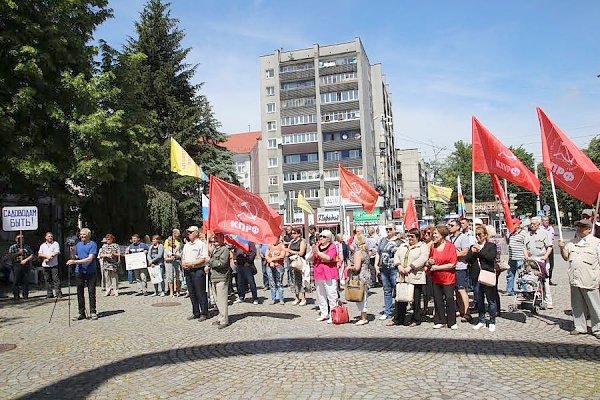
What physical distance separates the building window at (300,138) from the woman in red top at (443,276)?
57668mm

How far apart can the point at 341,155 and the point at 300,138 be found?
6234mm

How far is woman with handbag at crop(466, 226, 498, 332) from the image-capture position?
8.65m

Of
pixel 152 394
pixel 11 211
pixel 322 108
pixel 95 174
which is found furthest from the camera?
pixel 322 108

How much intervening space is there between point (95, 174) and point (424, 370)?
1667 centimetres

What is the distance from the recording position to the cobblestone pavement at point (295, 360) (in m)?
5.82

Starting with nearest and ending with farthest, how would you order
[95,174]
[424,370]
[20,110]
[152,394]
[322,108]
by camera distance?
[152,394] < [424,370] < [20,110] < [95,174] < [322,108]

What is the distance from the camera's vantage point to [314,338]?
8.50 metres

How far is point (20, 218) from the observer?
1376cm

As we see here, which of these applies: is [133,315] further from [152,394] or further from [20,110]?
[20,110]

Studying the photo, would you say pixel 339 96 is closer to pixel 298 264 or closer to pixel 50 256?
pixel 50 256

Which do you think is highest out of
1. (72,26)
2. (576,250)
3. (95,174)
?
(72,26)

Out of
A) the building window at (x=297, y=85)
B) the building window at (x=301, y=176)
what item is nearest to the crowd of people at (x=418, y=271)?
the building window at (x=301, y=176)

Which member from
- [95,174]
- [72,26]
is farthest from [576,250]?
[72,26]

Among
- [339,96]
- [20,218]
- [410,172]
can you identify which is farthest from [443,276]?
[410,172]
